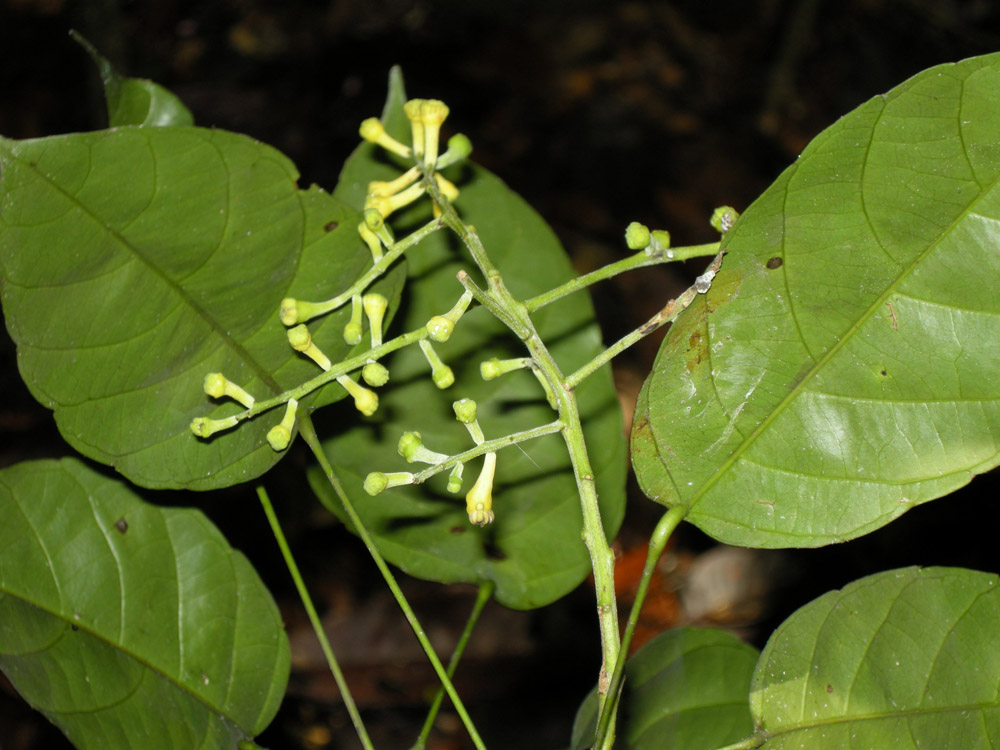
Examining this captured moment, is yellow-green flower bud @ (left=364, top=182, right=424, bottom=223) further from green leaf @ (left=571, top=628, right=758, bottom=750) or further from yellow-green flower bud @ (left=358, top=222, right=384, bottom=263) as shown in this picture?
green leaf @ (left=571, top=628, right=758, bottom=750)

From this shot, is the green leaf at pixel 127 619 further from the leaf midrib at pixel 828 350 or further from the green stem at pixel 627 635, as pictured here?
the leaf midrib at pixel 828 350

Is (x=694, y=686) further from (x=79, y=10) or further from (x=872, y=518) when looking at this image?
(x=79, y=10)

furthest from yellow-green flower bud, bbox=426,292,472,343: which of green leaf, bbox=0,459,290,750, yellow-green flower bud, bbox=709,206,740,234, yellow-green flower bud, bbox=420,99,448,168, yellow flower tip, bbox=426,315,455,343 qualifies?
green leaf, bbox=0,459,290,750

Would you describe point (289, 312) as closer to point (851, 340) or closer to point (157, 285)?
point (157, 285)

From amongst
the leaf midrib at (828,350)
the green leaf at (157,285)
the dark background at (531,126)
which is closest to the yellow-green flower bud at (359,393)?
the green leaf at (157,285)

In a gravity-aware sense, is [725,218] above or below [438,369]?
above

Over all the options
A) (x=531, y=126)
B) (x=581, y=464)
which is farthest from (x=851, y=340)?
(x=531, y=126)

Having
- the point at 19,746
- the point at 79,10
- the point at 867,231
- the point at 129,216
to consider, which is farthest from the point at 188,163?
the point at 79,10

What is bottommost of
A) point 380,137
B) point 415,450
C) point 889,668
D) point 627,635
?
point 889,668
